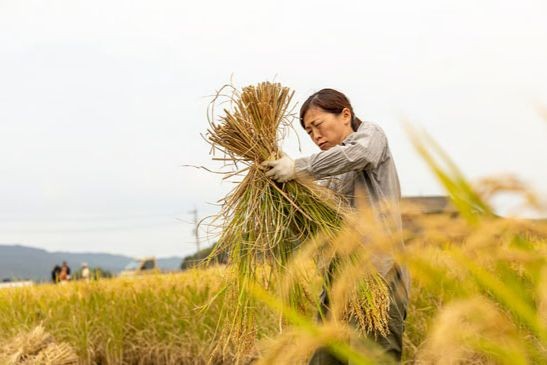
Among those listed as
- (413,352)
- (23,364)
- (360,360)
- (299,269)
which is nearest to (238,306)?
(299,269)

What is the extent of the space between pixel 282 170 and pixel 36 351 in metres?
2.76

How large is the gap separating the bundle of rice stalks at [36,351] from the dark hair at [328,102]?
2.51 m

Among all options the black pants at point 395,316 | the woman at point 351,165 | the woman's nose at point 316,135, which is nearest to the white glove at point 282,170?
the woman at point 351,165

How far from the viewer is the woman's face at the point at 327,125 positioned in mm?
2598

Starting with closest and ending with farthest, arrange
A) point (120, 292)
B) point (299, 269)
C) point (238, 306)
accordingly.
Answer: point (238, 306), point (299, 269), point (120, 292)

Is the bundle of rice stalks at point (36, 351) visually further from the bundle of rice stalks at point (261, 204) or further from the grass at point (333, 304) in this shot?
the bundle of rice stalks at point (261, 204)

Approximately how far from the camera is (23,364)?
4.39m

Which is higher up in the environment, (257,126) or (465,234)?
(257,126)

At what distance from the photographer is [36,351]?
15.1 ft

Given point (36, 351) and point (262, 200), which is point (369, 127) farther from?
point (36, 351)

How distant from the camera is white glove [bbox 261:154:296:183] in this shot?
8.07ft

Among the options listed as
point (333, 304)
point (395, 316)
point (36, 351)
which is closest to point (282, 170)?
point (395, 316)

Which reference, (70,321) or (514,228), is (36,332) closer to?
(70,321)

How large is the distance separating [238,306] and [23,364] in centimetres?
262
